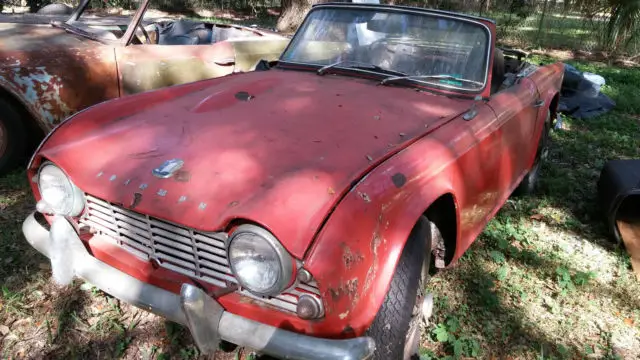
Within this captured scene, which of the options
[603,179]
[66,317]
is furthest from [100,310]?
[603,179]

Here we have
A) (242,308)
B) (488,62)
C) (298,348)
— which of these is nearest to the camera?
(298,348)

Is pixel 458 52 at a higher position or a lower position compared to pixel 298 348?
higher

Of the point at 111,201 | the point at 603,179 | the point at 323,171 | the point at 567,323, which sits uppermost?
the point at 323,171

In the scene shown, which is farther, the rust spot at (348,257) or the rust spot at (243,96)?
the rust spot at (243,96)

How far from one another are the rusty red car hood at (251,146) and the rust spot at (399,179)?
0.12 metres

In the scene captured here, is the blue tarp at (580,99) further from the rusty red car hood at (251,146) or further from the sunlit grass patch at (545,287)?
the rusty red car hood at (251,146)

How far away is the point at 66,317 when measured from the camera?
2.47 metres

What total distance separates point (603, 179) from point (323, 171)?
9.45 ft

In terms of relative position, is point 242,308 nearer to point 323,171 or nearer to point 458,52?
point 323,171

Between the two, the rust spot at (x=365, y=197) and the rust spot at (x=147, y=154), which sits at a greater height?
the rust spot at (x=147, y=154)

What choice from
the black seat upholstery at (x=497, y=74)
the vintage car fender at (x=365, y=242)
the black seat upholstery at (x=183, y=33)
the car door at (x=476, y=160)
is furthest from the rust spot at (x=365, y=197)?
the black seat upholstery at (x=183, y=33)

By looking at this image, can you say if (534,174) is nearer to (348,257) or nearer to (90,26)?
(348,257)

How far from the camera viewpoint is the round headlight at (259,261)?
5.16 feet

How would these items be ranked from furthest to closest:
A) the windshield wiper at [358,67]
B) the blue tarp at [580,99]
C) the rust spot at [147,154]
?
1. the blue tarp at [580,99]
2. the windshield wiper at [358,67]
3. the rust spot at [147,154]
